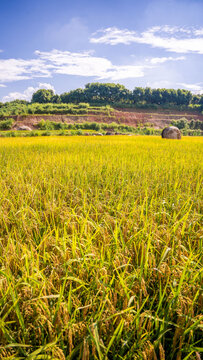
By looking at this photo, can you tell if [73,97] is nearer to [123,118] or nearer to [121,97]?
[121,97]

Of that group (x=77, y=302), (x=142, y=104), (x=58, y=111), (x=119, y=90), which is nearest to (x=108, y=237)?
(x=77, y=302)

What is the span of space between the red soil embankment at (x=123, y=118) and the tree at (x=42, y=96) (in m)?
35.4

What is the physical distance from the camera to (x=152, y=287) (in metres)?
1.33

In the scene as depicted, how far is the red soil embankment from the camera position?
4992 cm

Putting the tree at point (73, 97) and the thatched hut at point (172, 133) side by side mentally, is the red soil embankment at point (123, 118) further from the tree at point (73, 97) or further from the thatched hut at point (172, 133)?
the thatched hut at point (172, 133)

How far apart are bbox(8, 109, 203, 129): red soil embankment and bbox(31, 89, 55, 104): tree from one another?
35372mm

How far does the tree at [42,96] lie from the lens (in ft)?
295

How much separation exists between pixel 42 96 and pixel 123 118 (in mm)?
44467

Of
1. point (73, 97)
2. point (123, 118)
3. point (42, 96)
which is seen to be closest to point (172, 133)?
point (123, 118)

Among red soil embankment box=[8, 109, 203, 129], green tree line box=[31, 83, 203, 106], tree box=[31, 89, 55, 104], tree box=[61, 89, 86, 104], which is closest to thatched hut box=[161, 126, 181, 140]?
red soil embankment box=[8, 109, 203, 129]

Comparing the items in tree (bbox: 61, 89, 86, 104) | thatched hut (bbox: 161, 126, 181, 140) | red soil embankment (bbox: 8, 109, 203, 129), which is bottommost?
thatched hut (bbox: 161, 126, 181, 140)

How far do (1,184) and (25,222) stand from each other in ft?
4.55

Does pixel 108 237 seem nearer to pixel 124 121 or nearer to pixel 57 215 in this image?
pixel 57 215

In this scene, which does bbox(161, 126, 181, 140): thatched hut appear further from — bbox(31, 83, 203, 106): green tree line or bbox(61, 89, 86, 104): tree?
bbox(61, 89, 86, 104): tree
